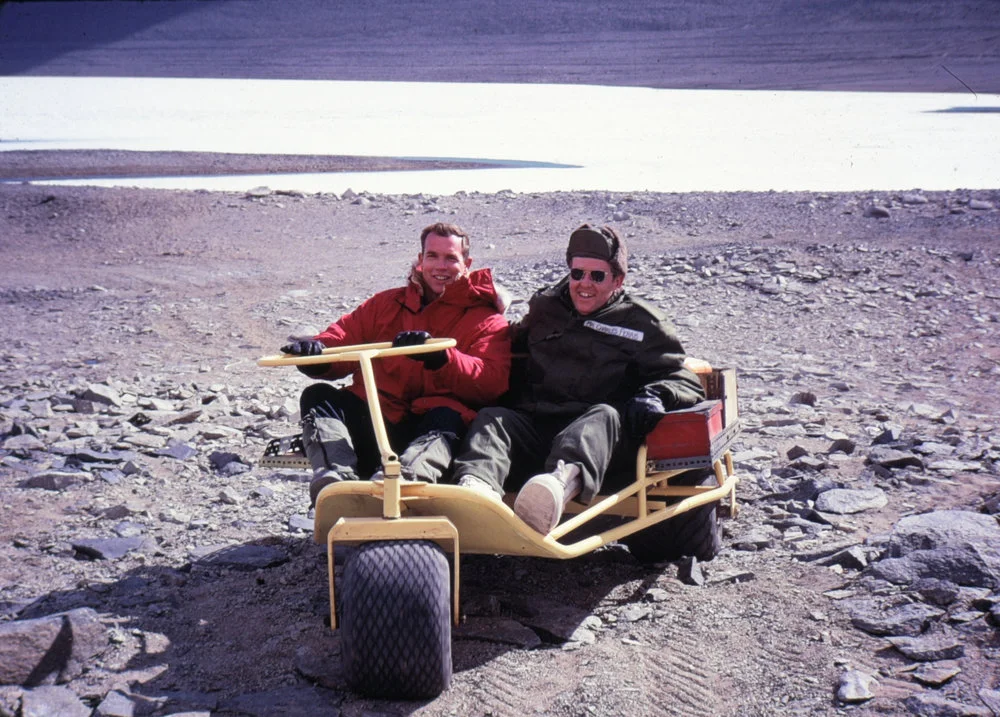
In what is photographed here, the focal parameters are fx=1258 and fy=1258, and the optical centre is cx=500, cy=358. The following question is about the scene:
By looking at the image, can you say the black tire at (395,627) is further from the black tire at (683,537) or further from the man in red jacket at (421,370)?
the black tire at (683,537)

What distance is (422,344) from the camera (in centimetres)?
421

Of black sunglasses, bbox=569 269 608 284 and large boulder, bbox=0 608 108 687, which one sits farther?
black sunglasses, bbox=569 269 608 284

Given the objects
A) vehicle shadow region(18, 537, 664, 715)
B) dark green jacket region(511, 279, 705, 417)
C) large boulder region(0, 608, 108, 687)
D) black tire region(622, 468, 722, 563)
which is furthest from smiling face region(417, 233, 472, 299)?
large boulder region(0, 608, 108, 687)

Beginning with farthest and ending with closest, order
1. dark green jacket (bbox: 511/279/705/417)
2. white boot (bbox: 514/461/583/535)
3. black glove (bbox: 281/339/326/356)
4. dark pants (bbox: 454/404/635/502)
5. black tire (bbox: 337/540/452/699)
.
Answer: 1. dark green jacket (bbox: 511/279/705/417)
2. black glove (bbox: 281/339/326/356)
3. dark pants (bbox: 454/404/635/502)
4. white boot (bbox: 514/461/583/535)
5. black tire (bbox: 337/540/452/699)

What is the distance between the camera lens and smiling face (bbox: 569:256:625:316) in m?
4.67

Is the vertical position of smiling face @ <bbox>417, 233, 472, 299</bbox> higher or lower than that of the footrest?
higher

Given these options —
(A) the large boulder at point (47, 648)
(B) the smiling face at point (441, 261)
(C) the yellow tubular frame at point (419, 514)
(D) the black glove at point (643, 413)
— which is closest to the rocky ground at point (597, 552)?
(A) the large boulder at point (47, 648)

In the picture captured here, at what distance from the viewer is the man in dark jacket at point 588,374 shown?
13.9ft

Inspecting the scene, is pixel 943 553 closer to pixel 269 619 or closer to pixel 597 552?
pixel 597 552

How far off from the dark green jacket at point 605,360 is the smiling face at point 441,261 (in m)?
0.44

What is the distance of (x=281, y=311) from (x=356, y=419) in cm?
543

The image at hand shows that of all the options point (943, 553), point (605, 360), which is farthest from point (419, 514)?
point (943, 553)

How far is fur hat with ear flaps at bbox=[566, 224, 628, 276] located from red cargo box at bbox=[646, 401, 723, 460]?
0.68m

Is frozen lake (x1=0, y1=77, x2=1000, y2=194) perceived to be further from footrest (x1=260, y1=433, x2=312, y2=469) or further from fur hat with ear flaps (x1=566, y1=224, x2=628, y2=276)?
footrest (x1=260, y1=433, x2=312, y2=469)
